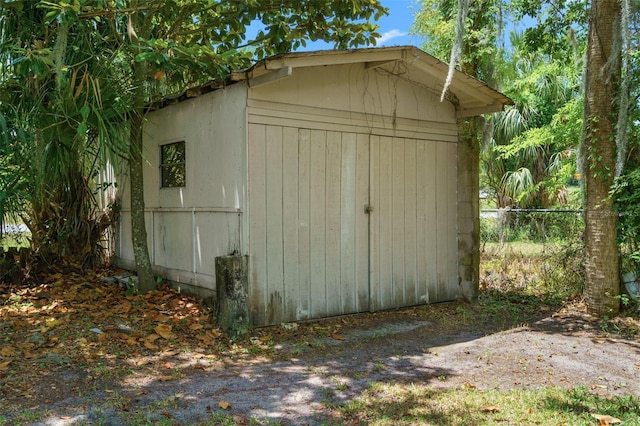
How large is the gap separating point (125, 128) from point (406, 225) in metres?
3.71

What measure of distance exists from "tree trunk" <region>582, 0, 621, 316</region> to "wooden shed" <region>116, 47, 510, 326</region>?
1148 millimetres

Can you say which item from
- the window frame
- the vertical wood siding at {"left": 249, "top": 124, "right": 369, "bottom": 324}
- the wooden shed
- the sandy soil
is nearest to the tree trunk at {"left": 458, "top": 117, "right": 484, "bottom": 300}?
the wooden shed

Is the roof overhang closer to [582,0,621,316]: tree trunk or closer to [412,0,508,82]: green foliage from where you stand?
[412,0,508,82]: green foliage

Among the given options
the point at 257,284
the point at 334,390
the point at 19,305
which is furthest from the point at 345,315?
the point at 19,305

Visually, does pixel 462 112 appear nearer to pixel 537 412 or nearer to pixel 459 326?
pixel 459 326

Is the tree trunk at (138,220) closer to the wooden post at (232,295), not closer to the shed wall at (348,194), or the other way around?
the wooden post at (232,295)

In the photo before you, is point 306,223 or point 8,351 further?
point 306,223

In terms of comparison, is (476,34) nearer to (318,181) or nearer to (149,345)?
(318,181)

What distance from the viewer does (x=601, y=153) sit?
5902mm

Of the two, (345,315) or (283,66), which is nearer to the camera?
(283,66)

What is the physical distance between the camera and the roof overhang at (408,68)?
17.1ft

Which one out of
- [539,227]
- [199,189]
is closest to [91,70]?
[199,189]

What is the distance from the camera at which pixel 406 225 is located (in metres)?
6.86

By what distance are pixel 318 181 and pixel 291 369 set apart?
235cm
